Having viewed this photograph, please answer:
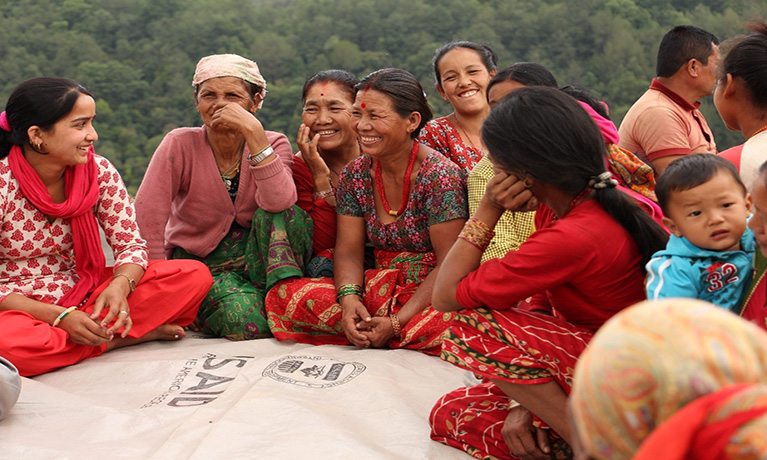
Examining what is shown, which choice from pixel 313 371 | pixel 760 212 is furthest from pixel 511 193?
pixel 313 371

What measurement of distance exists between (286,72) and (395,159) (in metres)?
13.6

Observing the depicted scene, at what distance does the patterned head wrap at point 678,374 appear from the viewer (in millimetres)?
1004

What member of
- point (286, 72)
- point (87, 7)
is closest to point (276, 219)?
point (286, 72)

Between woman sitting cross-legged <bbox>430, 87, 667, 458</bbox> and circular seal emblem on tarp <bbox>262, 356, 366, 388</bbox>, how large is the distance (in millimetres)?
779

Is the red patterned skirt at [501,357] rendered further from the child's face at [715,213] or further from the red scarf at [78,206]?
the red scarf at [78,206]

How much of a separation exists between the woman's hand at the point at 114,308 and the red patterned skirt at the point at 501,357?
5.45 feet

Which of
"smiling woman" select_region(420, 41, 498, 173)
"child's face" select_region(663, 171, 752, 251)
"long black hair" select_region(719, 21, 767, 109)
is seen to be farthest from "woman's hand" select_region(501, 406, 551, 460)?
"smiling woman" select_region(420, 41, 498, 173)

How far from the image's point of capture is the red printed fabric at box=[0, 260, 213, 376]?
336cm

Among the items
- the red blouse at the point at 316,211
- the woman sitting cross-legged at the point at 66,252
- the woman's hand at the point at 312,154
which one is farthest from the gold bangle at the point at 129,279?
the woman's hand at the point at 312,154

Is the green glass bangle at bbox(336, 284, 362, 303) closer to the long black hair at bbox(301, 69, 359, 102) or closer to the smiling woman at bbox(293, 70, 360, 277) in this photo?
the smiling woman at bbox(293, 70, 360, 277)

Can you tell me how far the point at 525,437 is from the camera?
2471mm

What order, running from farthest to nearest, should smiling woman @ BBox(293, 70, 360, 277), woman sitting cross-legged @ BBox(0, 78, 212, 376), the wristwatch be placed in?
1. smiling woman @ BBox(293, 70, 360, 277)
2. the wristwatch
3. woman sitting cross-legged @ BBox(0, 78, 212, 376)

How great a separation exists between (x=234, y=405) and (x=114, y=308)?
0.96 m

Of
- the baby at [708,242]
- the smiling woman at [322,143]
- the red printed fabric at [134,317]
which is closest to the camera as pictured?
the baby at [708,242]
